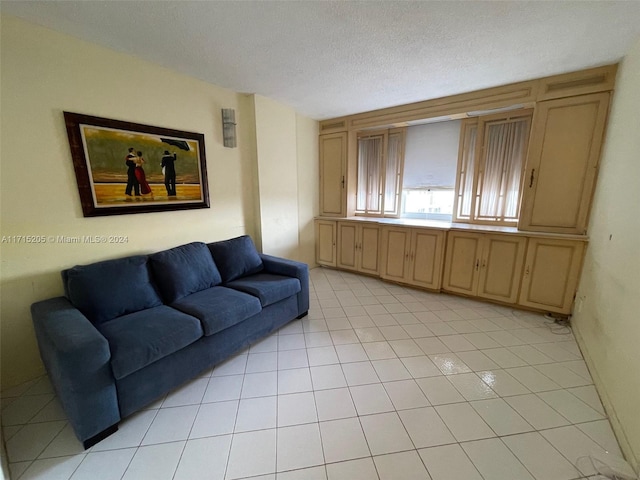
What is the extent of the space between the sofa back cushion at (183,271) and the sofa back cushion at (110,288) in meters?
0.08

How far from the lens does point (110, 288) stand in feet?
6.16

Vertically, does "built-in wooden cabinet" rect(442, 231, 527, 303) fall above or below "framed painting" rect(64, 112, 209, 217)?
below

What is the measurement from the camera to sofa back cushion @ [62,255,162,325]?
70.1 inches

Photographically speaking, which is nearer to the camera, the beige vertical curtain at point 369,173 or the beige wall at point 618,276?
the beige wall at point 618,276

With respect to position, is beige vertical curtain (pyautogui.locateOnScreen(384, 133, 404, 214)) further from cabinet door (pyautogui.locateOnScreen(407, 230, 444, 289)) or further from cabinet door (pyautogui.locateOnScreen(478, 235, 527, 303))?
cabinet door (pyautogui.locateOnScreen(478, 235, 527, 303))

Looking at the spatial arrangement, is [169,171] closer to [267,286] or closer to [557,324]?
[267,286]

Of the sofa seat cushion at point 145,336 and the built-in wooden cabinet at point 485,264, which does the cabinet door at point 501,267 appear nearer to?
the built-in wooden cabinet at point 485,264

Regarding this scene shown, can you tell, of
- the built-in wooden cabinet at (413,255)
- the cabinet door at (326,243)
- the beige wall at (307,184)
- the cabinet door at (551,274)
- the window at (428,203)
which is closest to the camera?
the cabinet door at (551,274)

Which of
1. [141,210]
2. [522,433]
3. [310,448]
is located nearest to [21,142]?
[141,210]

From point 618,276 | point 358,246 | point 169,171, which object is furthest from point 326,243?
point 618,276

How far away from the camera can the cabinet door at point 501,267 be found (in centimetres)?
285

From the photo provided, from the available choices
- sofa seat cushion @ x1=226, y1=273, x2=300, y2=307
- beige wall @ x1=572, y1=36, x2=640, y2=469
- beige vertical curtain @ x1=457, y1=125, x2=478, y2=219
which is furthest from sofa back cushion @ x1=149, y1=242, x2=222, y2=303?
beige vertical curtain @ x1=457, y1=125, x2=478, y2=219

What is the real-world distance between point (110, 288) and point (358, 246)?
119 inches

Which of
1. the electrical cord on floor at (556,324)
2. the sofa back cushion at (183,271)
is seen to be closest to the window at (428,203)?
the electrical cord on floor at (556,324)
